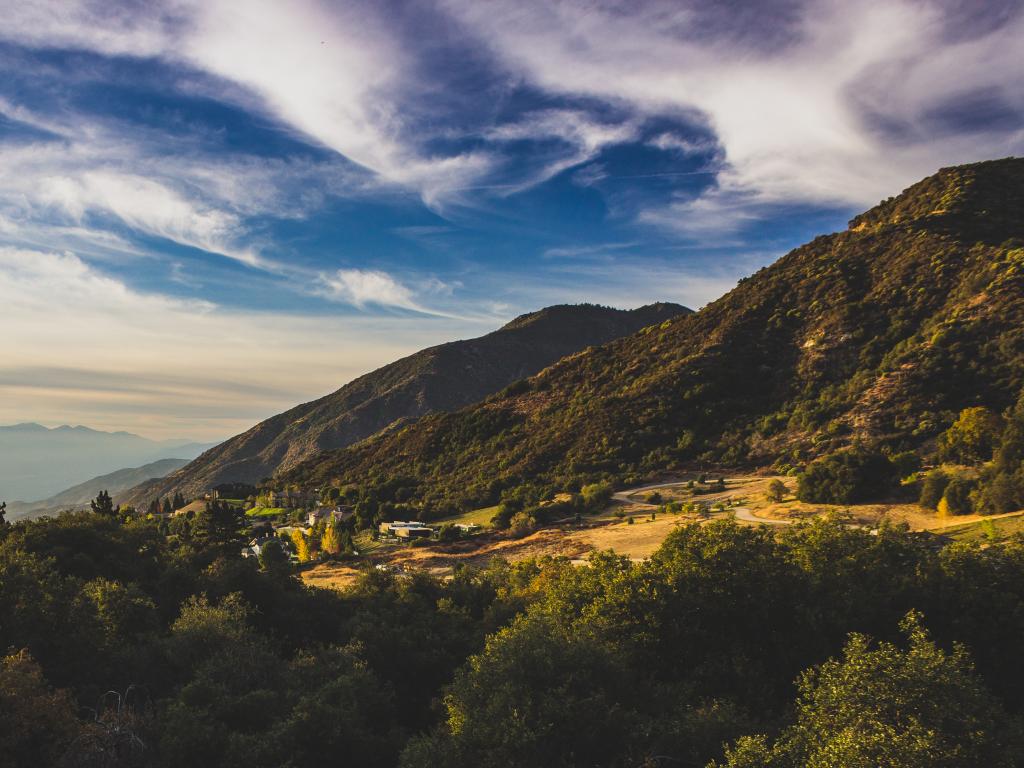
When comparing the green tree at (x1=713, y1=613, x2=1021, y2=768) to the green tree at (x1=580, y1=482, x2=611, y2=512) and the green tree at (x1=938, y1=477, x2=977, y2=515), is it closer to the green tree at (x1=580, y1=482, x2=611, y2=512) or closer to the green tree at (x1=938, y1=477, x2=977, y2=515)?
the green tree at (x1=938, y1=477, x2=977, y2=515)

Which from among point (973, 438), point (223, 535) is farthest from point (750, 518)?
point (223, 535)

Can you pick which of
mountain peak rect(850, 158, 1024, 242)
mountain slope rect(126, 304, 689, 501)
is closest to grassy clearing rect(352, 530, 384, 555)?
mountain peak rect(850, 158, 1024, 242)

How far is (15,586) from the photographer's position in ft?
53.3

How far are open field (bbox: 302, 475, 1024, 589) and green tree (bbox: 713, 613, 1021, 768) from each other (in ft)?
60.4

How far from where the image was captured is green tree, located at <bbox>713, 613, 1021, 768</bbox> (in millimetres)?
7715

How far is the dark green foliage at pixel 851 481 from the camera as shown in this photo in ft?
113

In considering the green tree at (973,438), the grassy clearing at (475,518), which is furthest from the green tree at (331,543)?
the green tree at (973,438)

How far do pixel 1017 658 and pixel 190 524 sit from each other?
5650 cm

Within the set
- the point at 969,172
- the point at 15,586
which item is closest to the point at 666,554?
the point at 15,586

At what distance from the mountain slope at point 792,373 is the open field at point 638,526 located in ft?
31.5

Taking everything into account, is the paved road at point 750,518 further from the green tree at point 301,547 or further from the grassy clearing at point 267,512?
the grassy clearing at point 267,512

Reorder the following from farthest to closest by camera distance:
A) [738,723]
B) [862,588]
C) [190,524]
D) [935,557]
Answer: [190,524] < [935,557] < [862,588] < [738,723]

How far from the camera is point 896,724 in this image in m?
8.37

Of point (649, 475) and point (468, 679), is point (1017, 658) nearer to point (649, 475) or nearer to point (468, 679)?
point (468, 679)
